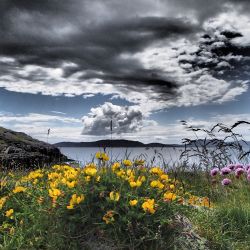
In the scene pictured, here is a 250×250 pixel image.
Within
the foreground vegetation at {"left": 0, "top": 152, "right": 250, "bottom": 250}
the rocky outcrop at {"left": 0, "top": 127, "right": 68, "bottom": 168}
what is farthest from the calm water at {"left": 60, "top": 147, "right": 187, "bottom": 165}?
the rocky outcrop at {"left": 0, "top": 127, "right": 68, "bottom": 168}

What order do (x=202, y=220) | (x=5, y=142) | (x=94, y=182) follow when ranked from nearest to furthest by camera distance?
(x=94, y=182), (x=202, y=220), (x=5, y=142)

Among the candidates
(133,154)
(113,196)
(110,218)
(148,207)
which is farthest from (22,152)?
(148,207)

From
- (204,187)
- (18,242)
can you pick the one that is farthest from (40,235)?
(204,187)

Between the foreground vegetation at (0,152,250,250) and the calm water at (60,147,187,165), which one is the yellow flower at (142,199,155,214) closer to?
the foreground vegetation at (0,152,250,250)

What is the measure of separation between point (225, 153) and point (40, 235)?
821 centimetres

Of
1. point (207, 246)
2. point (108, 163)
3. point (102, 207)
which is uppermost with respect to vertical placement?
point (108, 163)

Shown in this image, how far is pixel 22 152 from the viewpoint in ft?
61.3

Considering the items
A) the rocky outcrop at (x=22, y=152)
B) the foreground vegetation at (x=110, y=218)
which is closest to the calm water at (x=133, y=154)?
the foreground vegetation at (x=110, y=218)

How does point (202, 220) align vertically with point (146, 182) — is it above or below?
below

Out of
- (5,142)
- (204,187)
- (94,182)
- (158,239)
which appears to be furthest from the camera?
(5,142)

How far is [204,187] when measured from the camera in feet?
39.0

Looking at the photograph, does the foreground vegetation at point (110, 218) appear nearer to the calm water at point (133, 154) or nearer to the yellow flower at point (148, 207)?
the yellow flower at point (148, 207)

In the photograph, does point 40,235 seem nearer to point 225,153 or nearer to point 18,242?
point 18,242

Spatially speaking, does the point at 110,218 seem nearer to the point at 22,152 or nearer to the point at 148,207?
the point at 148,207
